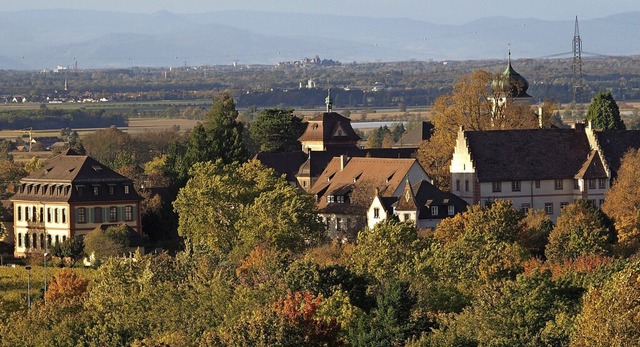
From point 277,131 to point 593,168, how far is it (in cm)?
2738

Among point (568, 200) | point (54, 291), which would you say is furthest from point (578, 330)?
point (568, 200)

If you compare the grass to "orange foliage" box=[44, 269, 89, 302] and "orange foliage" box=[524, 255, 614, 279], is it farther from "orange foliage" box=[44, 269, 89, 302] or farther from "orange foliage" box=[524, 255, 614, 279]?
"orange foliage" box=[524, 255, 614, 279]

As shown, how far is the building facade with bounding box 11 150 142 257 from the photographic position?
96562 millimetres

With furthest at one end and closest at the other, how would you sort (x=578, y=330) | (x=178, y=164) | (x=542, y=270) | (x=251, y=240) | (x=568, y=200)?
(x=178, y=164) → (x=568, y=200) → (x=251, y=240) → (x=542, y=270) → (x=578, y=330)

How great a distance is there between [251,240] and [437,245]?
38.1 feet

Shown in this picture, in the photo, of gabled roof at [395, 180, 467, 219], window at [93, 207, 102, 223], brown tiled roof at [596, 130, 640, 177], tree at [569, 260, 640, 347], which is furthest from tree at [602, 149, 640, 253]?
tree at [569, 260, 640, 347]

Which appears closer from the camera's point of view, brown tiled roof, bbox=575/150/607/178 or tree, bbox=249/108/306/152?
brown tiled roof, bbox=575/150/607/178

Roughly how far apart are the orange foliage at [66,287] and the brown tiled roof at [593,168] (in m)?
29.5

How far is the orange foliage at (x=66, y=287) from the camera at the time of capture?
2837 inches

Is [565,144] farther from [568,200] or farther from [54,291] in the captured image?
[54,291]

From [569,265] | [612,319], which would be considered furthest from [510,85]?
[612,319]

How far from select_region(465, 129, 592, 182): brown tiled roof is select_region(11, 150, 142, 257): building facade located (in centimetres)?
1634

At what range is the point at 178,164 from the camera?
343 feet

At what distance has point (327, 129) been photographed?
11944 cm
